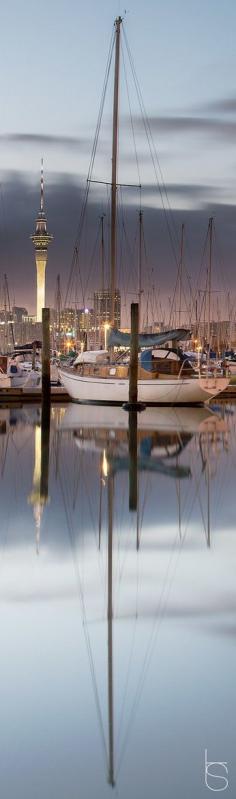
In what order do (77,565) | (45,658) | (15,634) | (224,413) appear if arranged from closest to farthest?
(45,658) → (15,634) → (77,565) → (224,413)

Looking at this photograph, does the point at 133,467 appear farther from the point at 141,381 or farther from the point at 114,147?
the point at 114,147

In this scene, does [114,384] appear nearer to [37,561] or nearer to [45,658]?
[37,561]

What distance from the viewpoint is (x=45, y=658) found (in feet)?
29.8

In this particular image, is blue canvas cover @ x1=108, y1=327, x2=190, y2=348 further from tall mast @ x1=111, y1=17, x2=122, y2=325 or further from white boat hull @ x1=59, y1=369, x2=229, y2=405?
tall mast @ x1=111, y1=17, x2=122, y2=325

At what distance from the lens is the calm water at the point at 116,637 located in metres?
6.96

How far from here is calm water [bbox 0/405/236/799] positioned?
696 centimetres

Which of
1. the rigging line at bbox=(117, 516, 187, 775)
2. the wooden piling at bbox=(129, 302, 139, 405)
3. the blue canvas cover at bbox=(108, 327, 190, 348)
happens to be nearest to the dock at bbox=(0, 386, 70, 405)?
the blue canvas cover at bbox=(108, 327, 190, 348)

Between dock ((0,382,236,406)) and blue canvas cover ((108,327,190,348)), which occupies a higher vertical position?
blue canvas cover ((108,327,190,348))

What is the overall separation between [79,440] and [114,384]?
49.8 ft

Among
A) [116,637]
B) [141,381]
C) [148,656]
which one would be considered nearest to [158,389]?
[141,381]

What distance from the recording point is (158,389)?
149 feet

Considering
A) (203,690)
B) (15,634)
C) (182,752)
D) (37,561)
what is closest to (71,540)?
(37,561)

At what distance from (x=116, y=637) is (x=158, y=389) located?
36.0 m

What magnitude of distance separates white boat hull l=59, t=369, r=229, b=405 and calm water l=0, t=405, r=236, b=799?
80.0ft
